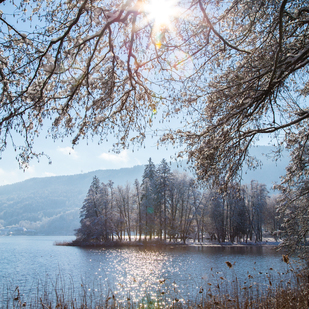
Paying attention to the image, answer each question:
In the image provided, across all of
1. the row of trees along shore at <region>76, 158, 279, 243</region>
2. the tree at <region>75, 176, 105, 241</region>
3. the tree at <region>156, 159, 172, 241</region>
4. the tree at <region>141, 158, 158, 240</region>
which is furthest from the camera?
the tree at <region>141, 158, 158, 240</region>

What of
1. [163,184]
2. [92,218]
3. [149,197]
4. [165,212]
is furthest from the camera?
[165,212]

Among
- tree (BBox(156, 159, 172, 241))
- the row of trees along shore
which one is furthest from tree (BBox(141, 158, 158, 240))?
tree (BBox(156, 159, 172, 241))

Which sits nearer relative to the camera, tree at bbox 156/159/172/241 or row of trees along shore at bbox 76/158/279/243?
tree at bbox 156/159/172/241

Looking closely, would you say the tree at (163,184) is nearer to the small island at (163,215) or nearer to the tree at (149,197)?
the small island at (163,215)

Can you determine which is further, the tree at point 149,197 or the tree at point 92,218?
the tree at point 149,197

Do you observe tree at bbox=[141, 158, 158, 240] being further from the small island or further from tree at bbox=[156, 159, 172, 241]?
tree at bbox=[156, 159, 172, 241]

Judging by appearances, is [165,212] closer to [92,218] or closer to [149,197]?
[149,197]

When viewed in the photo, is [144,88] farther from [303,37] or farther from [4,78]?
[303,37]

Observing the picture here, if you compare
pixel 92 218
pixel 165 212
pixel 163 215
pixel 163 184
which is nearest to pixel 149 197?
pixel 163 184

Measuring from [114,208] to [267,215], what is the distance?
102 ft

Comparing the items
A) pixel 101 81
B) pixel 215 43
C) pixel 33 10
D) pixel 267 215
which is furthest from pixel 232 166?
pixel 267 215

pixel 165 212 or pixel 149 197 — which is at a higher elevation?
pixel 149 197

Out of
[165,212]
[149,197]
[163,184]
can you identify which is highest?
[163,184]

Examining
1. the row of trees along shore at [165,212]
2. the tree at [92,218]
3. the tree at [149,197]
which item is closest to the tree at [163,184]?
the row of trees along shore at [165,212]
